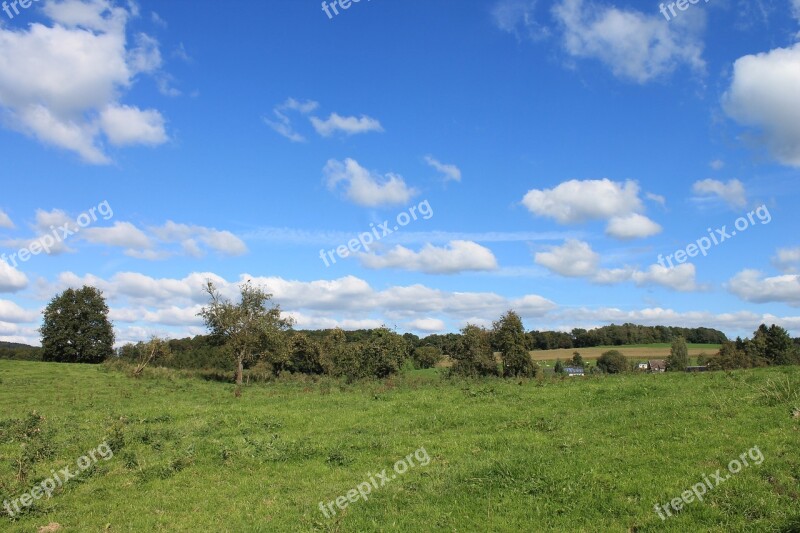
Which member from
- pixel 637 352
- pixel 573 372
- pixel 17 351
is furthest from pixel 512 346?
pixel 17 351

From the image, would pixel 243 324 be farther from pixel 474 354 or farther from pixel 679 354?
pixel 679 354

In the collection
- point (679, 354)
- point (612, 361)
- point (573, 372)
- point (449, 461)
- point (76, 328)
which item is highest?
point (76, 328)

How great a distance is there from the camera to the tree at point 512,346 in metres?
59.7

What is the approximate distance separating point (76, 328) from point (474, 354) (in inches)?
2195

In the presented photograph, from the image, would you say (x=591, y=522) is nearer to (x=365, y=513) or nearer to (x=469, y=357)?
(x=365, y=513)

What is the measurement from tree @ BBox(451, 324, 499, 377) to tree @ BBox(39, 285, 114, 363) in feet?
166

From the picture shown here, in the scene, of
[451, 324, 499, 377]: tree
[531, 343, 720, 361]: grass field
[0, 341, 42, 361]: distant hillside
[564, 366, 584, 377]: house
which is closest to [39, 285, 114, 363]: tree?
[0, 341, 42, 361]: distant hillside

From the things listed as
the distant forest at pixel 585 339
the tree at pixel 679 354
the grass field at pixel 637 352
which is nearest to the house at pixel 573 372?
the tree at pixel 679 354

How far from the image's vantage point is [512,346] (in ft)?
196

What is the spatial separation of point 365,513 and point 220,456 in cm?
691

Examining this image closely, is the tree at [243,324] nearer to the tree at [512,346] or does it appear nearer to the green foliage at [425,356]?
the tree at [512,346]

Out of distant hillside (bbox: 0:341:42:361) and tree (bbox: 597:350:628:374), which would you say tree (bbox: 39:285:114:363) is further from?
tree (bbox: 597:350:628:374)

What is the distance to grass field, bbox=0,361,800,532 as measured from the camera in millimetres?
10547

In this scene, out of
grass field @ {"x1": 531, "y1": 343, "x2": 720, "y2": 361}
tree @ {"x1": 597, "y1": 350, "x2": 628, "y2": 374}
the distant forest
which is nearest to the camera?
tree @ {"x1": 597, "y1": 350, "x2": 628, "y2": 374}
